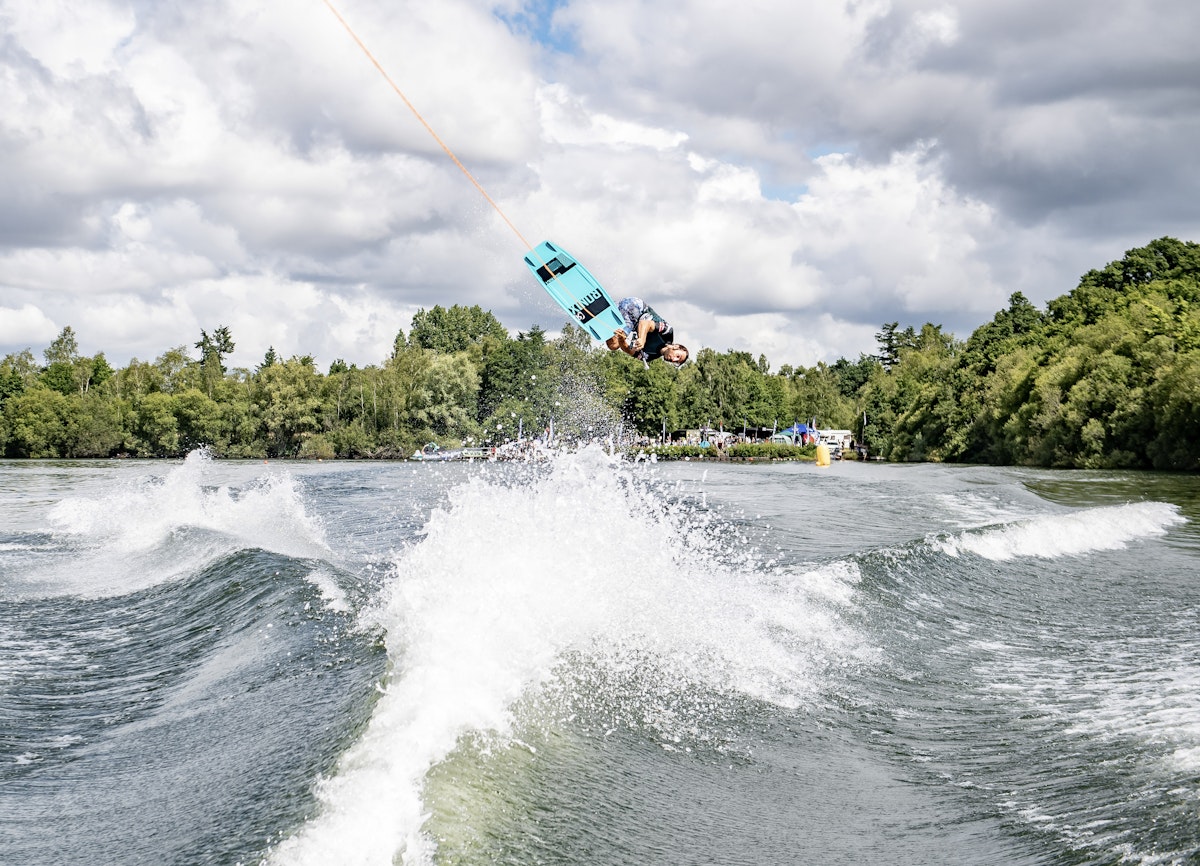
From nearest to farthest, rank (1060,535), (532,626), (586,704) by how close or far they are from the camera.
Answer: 1. (586,704)
2. (532,626)
3. (1060,535)

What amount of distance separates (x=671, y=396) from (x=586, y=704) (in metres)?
105

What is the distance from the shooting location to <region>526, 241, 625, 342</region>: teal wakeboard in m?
14.7

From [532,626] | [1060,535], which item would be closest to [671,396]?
[1060,535]

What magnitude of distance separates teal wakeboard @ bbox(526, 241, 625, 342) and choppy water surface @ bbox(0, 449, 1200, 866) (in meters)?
2.23

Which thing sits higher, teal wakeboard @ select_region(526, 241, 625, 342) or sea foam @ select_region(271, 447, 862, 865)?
teal wakeboard @ select_region(526, 241, 625, 342)

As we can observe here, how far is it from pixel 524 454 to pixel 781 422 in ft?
171

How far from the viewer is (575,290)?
49.8ft

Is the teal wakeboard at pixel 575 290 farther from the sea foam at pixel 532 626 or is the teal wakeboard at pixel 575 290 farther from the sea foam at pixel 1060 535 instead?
the sea foam at pixel 1060 535

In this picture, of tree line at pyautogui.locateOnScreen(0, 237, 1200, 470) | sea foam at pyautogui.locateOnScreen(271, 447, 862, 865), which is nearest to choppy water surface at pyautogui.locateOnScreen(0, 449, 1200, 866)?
sea foam at pyautogui.locateOnScreen(271, 447, 862, 865)

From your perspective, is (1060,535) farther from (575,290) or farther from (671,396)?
(671,396)

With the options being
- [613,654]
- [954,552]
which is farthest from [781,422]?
[613,654]

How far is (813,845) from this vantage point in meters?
5.10

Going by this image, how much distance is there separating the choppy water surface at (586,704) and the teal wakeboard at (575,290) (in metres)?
2.23

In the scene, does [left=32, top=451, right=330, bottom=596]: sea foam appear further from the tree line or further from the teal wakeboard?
the tree line
